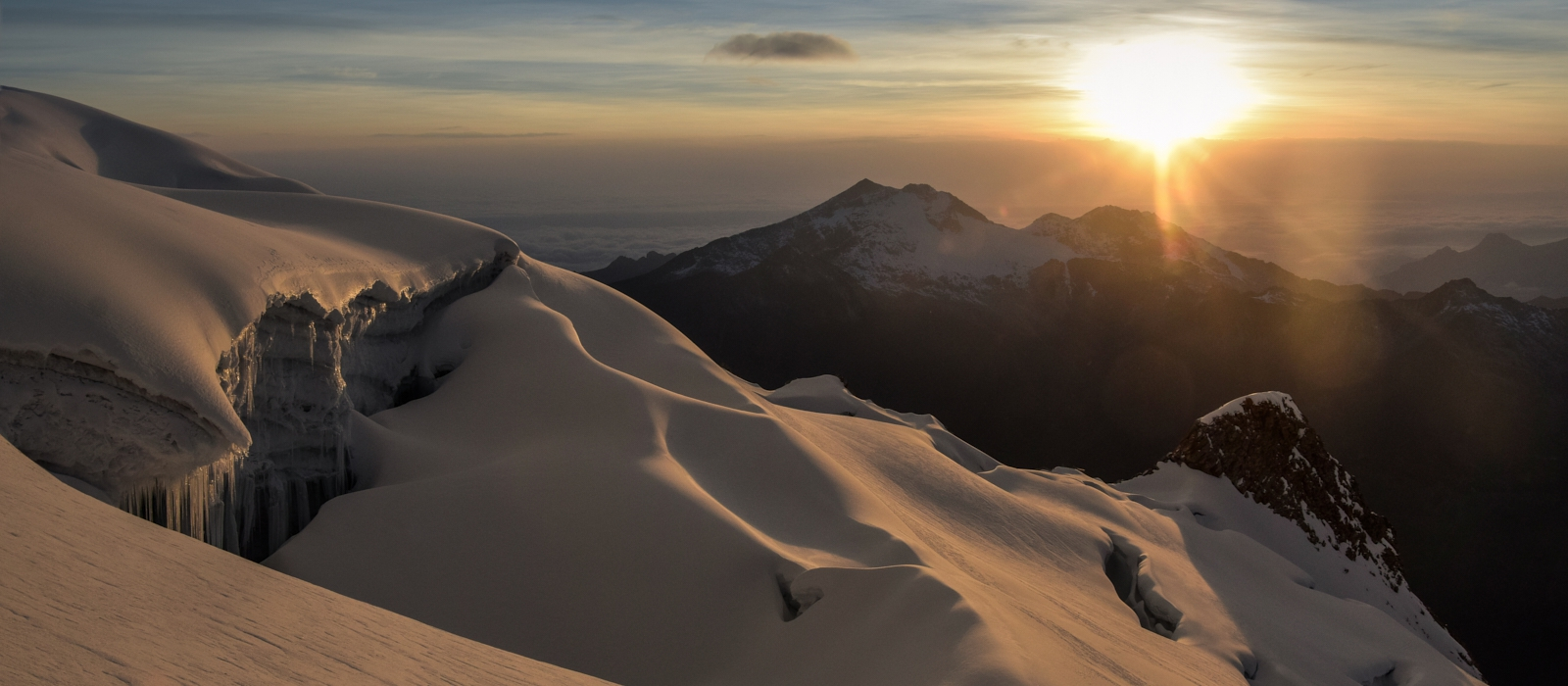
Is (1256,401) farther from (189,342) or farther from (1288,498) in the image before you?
(189,342)

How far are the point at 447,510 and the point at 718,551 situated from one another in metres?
3.87

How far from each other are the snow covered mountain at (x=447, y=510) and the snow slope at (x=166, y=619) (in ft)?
0.11

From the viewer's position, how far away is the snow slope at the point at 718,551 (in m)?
11.4

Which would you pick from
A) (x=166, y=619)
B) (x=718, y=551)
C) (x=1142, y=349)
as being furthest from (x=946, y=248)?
(x=166, y=619)

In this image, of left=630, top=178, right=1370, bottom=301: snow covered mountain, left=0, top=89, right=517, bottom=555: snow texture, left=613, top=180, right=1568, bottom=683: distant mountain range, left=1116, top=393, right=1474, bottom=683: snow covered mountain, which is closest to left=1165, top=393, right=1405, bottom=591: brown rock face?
left=1116, top=393, right=1474, bottom=683: snow covered mountain

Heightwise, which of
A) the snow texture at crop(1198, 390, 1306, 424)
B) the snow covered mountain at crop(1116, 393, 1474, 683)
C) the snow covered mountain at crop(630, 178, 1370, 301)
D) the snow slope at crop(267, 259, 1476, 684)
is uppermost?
the snow slope at crop(267, 259, 1476, 684)

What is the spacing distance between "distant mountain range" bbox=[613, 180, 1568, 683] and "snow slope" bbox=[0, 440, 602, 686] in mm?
106588

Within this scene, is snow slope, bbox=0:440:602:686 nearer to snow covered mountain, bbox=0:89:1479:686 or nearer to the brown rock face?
snow covered mountain, bbox=0:89:1479:686

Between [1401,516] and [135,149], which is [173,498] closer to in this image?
[135,149]

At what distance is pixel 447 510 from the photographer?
1302cm

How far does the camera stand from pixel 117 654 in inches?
210

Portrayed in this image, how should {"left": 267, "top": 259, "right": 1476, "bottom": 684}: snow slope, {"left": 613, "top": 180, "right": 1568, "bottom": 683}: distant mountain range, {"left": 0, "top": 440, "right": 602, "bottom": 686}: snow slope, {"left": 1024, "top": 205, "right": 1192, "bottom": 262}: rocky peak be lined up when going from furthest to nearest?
1. {"left": 1024, "top": 205, "right": 1192, "bottom": 262}: rocky peak
2. {"left": 613, "top": 180, "right": 1568, "bottom": 683}: distant mountain range
3. {"left": 267, "top": 259, "right": 1476, "bottom": 684}: snow slope
4. {"left": 0, "top": 440, "right": 602, "bottom": 686}: snow slope

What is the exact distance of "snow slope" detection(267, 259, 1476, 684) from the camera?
1144cm

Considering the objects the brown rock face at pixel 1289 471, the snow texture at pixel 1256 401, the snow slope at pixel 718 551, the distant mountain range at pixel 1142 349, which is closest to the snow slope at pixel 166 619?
the snow slope at pixel 718 551
